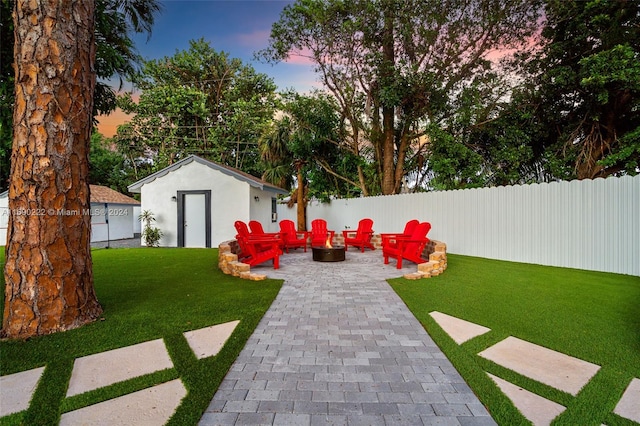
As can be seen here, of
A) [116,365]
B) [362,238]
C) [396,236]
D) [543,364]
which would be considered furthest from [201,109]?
[543,364]

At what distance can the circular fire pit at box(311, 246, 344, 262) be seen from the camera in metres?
7.61

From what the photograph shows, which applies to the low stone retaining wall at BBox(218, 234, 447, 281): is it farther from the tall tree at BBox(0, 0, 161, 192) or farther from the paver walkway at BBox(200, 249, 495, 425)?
the tall tree at BBox(0, 0, 161, 192)

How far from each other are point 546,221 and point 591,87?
19.9 feet

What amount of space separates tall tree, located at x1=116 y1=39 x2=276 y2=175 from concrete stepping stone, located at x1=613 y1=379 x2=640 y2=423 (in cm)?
2207

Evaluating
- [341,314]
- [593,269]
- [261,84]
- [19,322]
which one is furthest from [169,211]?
[261,84]

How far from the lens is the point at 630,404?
6.37ft

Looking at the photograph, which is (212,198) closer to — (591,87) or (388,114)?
(388,114)

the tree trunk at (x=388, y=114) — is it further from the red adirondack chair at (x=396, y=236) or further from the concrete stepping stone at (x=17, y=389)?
the concrete stepping stone at (x=17, y=389)

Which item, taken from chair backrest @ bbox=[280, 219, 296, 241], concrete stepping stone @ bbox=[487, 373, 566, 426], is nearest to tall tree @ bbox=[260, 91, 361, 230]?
chair backrest @ bbox=[280, 219, 296, 241]

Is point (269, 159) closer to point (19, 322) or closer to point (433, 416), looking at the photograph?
point (19, 322)

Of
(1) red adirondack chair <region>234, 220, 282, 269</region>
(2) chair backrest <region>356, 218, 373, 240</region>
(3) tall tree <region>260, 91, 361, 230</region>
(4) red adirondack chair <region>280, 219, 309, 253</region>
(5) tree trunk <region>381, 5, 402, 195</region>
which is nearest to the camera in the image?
(1) red adirondack chair <region>234, 220, 282, 269</region>

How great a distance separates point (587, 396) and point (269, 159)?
49.1 ft

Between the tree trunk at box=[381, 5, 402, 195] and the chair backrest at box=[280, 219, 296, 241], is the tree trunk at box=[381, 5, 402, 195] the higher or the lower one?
the higher one

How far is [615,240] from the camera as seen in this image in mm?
5477
